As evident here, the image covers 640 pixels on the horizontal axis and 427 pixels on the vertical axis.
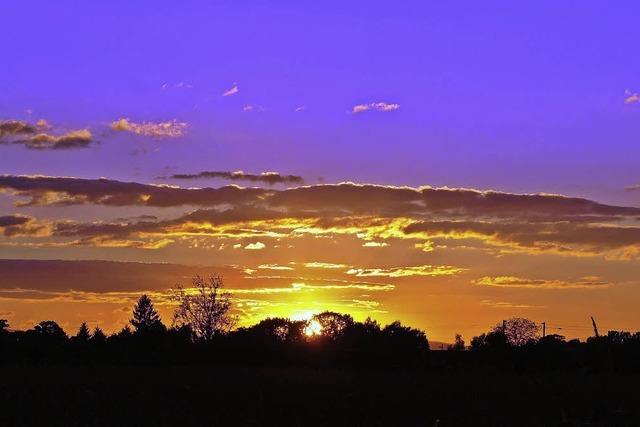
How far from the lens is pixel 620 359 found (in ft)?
229

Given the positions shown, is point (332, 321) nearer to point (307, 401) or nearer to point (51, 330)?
point (51, 330)

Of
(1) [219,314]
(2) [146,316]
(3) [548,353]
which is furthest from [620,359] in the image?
(2) [146,316]

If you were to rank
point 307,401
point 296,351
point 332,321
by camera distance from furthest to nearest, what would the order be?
point 332,321 → point 296,351 → point 307,401

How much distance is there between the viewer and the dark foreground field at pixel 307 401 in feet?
78.6

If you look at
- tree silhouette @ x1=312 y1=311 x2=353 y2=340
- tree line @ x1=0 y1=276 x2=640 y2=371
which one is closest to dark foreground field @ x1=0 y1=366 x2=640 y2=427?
tree line @ x1=0 y1=276 x2=640 y2=371

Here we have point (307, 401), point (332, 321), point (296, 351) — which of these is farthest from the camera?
point (332, 321)

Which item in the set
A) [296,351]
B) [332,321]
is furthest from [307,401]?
[332,321]

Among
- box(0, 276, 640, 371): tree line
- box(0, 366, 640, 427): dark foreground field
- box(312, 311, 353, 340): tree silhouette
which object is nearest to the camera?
box(0, 366, 640, 427): dark foreground field

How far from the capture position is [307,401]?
1182 inches

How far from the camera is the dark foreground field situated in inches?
944

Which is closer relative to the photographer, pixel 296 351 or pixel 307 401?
pixel 307 401

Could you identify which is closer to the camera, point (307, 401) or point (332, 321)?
point (307, 401)

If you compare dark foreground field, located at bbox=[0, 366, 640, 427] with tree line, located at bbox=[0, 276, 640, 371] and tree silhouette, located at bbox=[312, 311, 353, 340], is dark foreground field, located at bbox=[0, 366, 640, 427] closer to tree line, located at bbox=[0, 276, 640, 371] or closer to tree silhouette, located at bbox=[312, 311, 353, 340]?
tree line, located at bbox=[0, 276, 640, 371]

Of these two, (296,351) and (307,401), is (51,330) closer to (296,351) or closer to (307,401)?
(296,351)
